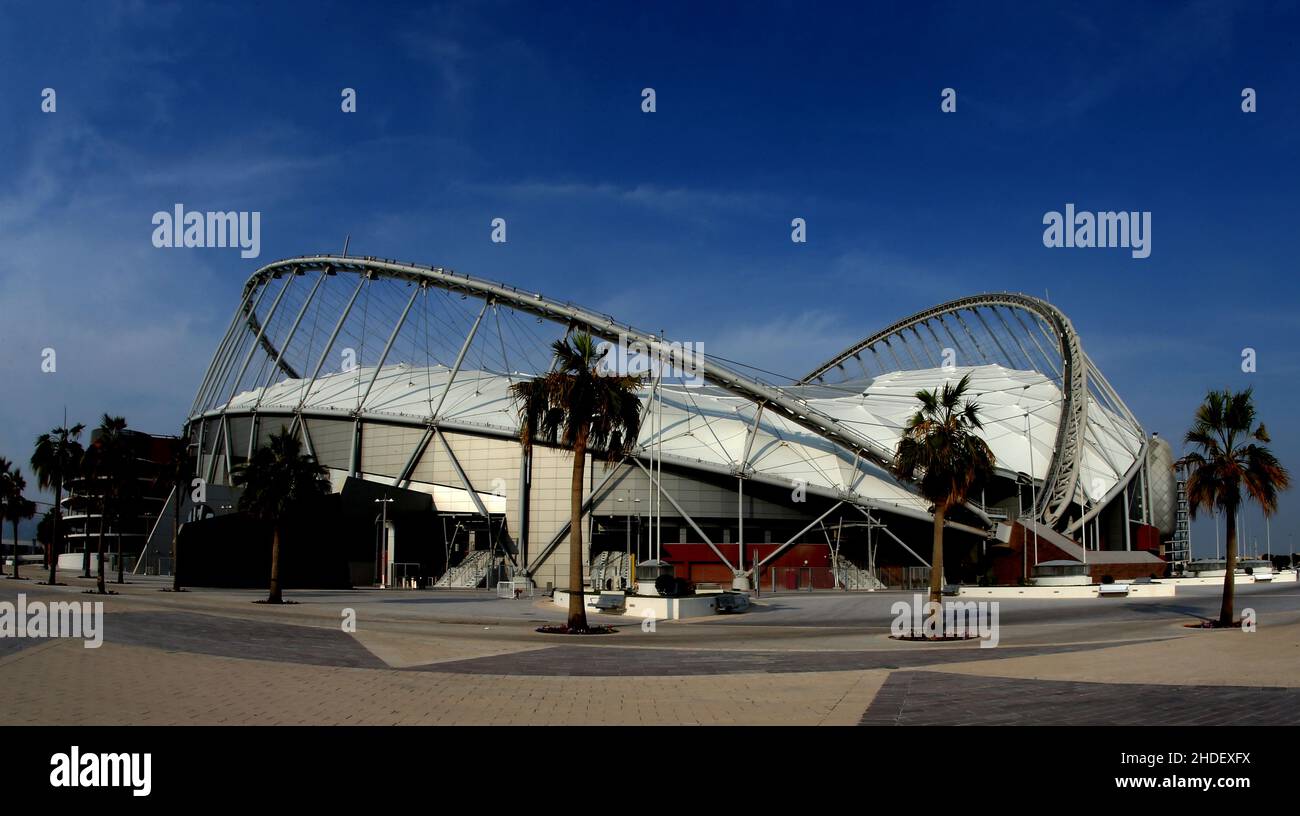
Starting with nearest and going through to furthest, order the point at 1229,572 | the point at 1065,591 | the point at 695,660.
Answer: the point at 695,660 < the point at 1229,572 < the point at 1065,591

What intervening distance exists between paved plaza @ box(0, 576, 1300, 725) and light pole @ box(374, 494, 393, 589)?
1509 inches

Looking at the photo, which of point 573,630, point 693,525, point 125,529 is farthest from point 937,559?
point 125,529

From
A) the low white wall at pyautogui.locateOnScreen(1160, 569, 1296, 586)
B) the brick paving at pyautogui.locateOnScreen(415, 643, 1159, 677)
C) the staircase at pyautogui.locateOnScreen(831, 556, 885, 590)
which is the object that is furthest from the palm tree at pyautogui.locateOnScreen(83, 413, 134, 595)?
the low white wall at pyautogui.locateOnScreen(1160, 569, 1296, 586)

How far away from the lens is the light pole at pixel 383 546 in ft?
250

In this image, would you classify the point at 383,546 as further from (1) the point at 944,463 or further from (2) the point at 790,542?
(1) the point at 944,463

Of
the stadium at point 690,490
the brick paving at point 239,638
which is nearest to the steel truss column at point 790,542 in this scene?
the stadium at point 690,490

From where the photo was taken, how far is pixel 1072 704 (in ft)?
51.0

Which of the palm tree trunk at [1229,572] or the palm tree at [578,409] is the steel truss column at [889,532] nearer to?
the palm tree trunk at [1229,572]

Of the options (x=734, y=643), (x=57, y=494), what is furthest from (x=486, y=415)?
(x=734, y=643)

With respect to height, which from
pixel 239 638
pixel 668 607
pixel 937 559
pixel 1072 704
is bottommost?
pixel 668 607

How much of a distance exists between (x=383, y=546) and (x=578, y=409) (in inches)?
1922

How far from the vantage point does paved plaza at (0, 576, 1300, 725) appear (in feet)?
48.8

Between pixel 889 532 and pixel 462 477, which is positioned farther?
pixel 462 477
